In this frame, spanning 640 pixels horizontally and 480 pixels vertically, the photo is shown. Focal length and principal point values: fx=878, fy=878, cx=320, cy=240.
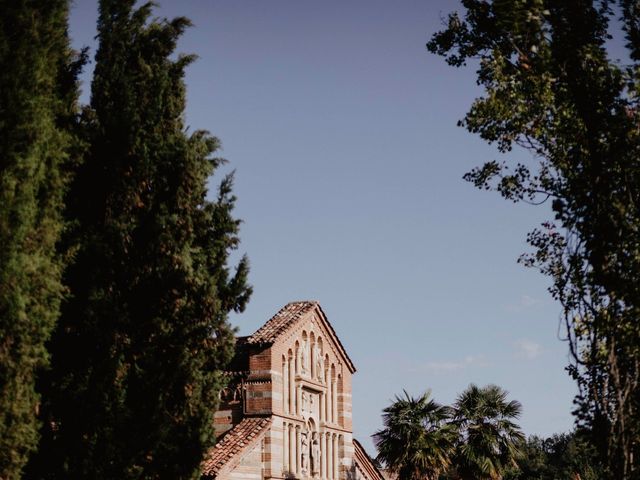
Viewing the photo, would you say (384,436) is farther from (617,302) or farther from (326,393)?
(617,302)

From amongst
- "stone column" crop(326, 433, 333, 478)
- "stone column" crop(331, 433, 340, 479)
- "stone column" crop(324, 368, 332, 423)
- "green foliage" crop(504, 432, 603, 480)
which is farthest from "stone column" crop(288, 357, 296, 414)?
"green foliage" crop(504, 432, 603, 480)

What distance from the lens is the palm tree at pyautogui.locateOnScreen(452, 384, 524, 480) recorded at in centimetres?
3784

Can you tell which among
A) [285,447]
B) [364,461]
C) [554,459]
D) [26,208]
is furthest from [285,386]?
[554,459]

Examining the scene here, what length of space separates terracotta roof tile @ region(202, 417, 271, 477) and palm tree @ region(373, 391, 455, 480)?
7.56 metres

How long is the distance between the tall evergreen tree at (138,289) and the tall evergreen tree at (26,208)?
3.79 feet

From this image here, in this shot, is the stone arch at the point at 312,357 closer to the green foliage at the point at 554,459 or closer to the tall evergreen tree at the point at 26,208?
the tall evergreen tree at the point at 26,208

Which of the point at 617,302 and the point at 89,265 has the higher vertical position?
the point at 89,265

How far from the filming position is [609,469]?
46.8 ft

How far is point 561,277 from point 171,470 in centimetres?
867

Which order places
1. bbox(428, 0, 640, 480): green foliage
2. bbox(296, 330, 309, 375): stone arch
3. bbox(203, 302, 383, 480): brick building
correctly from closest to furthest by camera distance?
1. bbox(428, 0, 640, 480): green foliage
2. bbox(203, 302, 383, 480): brick building
3. bbox(296, 330, 309, 375): stone arch

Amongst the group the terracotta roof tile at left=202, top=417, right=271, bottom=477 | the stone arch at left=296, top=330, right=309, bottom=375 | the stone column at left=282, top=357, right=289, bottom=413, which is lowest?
the terracotta roof tile at left=202, top=417, right=271, bottom=477

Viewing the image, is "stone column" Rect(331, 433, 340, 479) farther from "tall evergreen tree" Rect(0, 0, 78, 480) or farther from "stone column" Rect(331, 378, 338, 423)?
"tall evergreen tree" Rect(0, 0, 78, 480)

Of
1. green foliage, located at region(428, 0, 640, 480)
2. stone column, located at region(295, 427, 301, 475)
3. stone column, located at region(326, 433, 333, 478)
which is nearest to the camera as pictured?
green foliage, located at region(428, 0, 640, 480)

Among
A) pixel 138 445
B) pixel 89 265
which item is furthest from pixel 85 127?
pixel 138 445
